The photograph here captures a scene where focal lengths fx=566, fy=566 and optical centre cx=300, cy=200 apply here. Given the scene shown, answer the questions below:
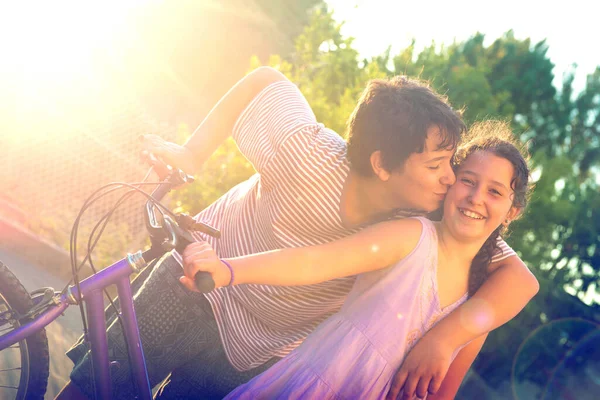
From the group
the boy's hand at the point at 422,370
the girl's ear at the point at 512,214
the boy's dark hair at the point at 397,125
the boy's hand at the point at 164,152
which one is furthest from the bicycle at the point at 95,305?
the girl's ear at the point at 512,214

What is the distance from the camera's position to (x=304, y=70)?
5887 mm

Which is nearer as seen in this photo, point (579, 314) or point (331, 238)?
point (331, 238)

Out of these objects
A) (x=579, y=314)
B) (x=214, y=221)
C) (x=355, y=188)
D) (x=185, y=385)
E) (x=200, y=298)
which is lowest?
(x=579, y=314)

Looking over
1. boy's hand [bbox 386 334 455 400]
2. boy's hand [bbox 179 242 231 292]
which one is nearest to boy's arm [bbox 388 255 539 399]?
boy's hand [bbox 386 334 455 400]

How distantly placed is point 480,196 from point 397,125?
38cm

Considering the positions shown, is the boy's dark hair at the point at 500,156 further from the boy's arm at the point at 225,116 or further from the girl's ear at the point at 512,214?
the boy's arm at the point at 225,116

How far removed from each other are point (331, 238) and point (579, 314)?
8.39 m

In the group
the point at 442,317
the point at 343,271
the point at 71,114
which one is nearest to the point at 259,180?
the point at 343,271

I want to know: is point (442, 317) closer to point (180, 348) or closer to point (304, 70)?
point (180, 348)

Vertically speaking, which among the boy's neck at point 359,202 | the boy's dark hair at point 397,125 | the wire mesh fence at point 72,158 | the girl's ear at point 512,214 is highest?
the boy's dark hair at point 397,125

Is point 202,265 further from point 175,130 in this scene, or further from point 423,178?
point 175,130

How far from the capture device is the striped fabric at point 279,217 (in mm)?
2055

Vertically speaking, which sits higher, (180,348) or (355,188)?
(355,188)

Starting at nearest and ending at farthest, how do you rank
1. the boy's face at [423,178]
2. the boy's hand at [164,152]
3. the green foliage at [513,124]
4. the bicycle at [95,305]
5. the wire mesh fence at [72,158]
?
1. the bicycle at [95,305]
2. the boy's face at [423,178]
3. the boy's hand at [164,152]
4. the green foliage at [513,124]
5. the wire mesh fence at [72,158]
